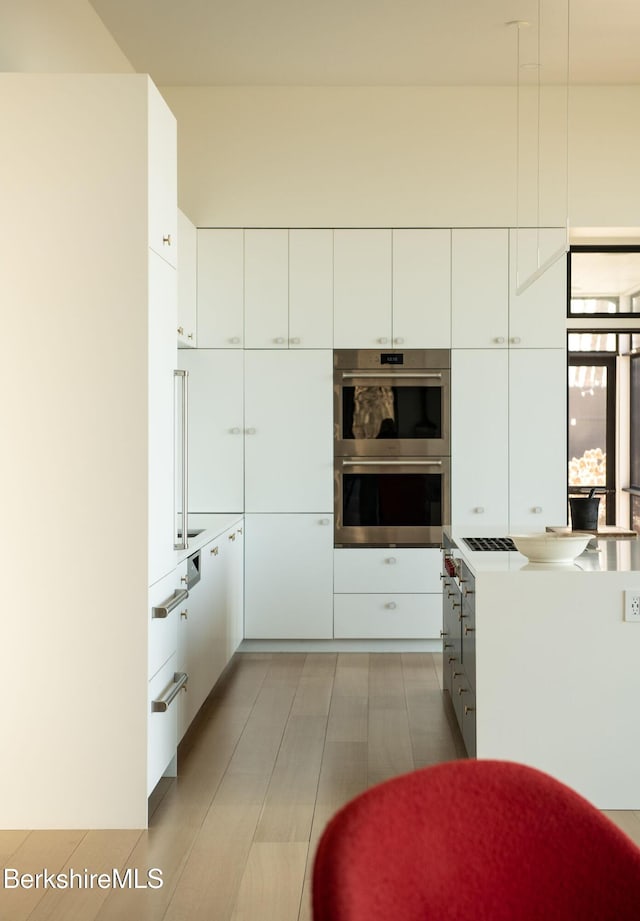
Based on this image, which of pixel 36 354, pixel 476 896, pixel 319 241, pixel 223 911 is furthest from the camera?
pixel 319 241

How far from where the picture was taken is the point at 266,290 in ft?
19.2

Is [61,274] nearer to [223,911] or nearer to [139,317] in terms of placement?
[139,317]

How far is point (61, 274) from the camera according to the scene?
10.6 feet

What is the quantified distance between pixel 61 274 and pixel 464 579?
189 cm

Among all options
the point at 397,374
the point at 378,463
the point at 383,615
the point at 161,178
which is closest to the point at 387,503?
the point at 378,463

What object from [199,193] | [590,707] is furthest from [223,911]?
[199,193]

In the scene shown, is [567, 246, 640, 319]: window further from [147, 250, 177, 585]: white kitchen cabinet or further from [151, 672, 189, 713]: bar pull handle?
[151, 672, 189, 713]: bar pull handle

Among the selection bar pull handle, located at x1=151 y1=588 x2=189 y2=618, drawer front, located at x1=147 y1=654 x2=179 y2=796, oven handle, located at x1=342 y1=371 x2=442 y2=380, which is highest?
oven handle, located at x1=342 y1=371 x2=442 y2=380

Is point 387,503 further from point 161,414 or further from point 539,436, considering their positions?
point 161,414

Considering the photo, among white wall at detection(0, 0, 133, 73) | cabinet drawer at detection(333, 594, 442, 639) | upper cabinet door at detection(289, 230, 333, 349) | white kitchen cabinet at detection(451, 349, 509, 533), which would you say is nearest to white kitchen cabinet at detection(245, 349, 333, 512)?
upper cabinet door at detection(289, 230, 333, 349)

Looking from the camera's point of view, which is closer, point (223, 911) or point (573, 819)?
point (573, 819)

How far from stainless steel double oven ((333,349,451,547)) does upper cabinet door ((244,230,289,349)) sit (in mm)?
400

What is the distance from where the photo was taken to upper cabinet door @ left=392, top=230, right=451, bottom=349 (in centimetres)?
584

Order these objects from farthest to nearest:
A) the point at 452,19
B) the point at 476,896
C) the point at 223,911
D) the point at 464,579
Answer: the point at 452,19
the point at 464,579
the point at 223,911
the point at 476,896
